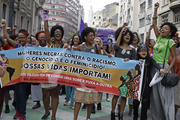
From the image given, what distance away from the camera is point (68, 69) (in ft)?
14.0

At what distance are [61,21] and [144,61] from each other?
11329 cm

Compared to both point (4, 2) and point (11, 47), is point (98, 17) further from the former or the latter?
point (11, 47)

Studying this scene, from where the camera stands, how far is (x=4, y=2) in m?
19.6

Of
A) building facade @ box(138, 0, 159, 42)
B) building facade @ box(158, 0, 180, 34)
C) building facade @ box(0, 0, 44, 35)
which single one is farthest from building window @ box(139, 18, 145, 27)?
building facade @ box(0, 0, 44, 35)

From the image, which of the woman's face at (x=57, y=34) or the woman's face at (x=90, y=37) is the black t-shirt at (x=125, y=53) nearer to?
the woman's face at (x=90, y=37)

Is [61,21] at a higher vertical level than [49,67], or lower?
higher

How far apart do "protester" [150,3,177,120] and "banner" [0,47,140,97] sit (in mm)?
440

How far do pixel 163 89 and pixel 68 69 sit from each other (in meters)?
1.86

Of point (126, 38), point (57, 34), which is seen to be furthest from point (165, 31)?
point (57, 34)

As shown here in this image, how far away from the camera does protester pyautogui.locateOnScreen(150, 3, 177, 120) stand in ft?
13.0

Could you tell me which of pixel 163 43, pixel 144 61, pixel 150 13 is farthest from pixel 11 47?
pixel 150 13

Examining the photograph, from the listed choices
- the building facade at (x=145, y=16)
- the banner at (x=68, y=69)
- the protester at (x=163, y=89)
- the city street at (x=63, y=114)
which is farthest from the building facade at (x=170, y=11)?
the banner at (x=68, y=69)

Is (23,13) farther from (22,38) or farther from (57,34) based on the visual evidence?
(57,34)

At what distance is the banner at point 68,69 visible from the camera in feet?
13.9
